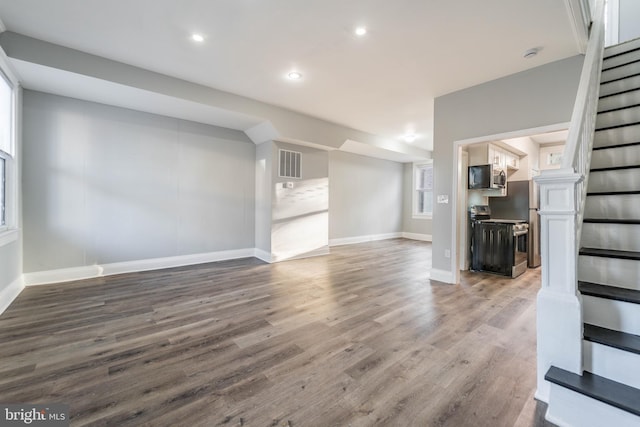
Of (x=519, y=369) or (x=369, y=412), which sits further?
(x=519, y=369)

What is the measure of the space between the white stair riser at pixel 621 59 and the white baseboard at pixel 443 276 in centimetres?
319

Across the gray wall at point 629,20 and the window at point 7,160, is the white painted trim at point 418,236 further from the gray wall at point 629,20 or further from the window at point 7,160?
the window at point 7,160

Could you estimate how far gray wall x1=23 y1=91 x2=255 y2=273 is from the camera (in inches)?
145

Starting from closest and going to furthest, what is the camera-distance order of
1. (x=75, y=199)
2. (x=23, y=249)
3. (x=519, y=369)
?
(x=519, y=369)
(x=23, y=249)
(x=75, y=199)

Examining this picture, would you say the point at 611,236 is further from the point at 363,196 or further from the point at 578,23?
the point at 363,196

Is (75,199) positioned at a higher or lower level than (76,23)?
lower

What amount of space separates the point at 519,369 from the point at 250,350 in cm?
198

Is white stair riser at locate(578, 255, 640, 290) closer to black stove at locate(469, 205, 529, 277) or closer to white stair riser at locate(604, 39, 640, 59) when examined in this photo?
black stove at locate(469, 205, 529, 277)

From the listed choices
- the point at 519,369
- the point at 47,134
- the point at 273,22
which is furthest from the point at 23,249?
the point at 519,369

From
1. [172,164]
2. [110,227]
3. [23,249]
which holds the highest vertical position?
[172,164]

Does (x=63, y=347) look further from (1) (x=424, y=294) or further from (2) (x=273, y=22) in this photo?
(1) (x=424, y=294)

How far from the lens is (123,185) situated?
4270 mm

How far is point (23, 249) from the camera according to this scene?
141 inches

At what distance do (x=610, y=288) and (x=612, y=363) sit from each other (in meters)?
0.48
